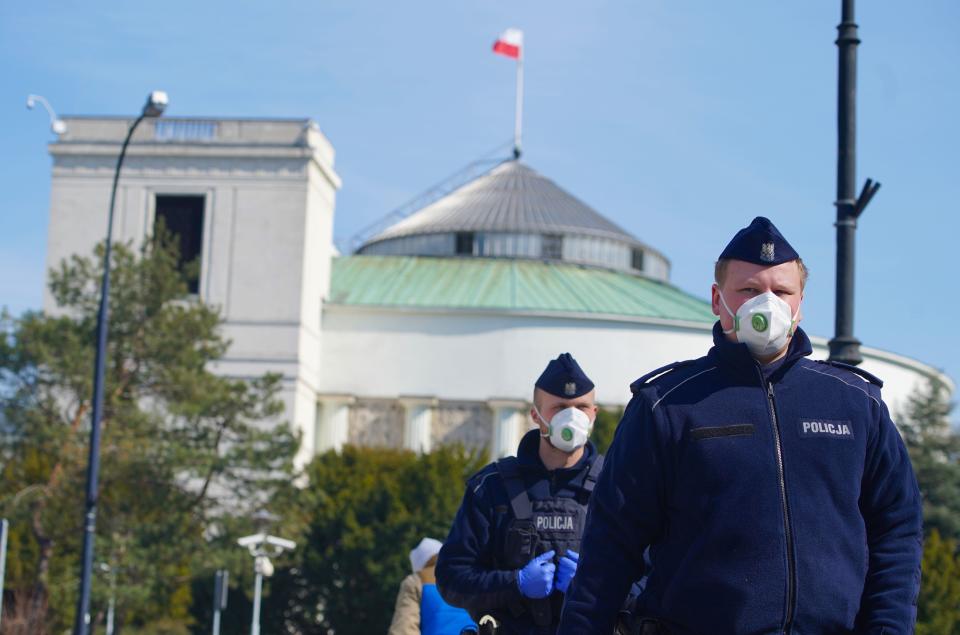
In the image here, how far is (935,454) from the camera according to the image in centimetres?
7412

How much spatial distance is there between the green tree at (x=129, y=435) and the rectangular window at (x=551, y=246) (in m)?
42.7

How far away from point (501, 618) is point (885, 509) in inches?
135

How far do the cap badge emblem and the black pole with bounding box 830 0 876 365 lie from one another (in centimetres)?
818

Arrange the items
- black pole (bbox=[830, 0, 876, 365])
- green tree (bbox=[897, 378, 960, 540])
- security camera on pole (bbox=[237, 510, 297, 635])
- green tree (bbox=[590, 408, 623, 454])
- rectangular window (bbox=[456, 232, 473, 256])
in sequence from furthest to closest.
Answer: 1. rectangular window (bbox=[456, 232, 473, 256])
2. green tree (bbox=[897, 378, 960, 540])
3. green tree (bbox=[590, 408, 623, 454])
4. security camera on pole (bbox=[237, 510, 297, 635])
5. black pole (bbox=[830, 0, 876, 365])

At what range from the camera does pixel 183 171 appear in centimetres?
7444

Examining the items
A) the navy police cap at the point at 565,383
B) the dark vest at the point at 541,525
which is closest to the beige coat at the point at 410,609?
the dark vest at the point at 541,525

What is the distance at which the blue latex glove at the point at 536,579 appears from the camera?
26.0 ft

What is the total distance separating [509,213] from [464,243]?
336 cm

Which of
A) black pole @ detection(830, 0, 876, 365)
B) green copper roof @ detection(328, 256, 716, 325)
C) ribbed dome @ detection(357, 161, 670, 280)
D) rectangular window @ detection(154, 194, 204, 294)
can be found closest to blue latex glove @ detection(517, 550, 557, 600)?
black pole @ detection(830, 0, 876, 365)

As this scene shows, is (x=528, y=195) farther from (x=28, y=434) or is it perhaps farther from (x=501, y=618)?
(x=501, y=618)

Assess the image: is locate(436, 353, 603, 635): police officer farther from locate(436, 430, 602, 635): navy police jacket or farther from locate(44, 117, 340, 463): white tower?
locate(44, 117, 340, 463): white tower

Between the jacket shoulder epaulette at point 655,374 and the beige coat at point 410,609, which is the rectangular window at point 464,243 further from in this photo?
the jacket shoulder epaulette at point 655,374

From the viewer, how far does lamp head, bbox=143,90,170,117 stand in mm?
27969

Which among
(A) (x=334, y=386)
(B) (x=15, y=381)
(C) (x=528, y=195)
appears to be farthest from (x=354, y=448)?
(C) (x=528, y=195)
